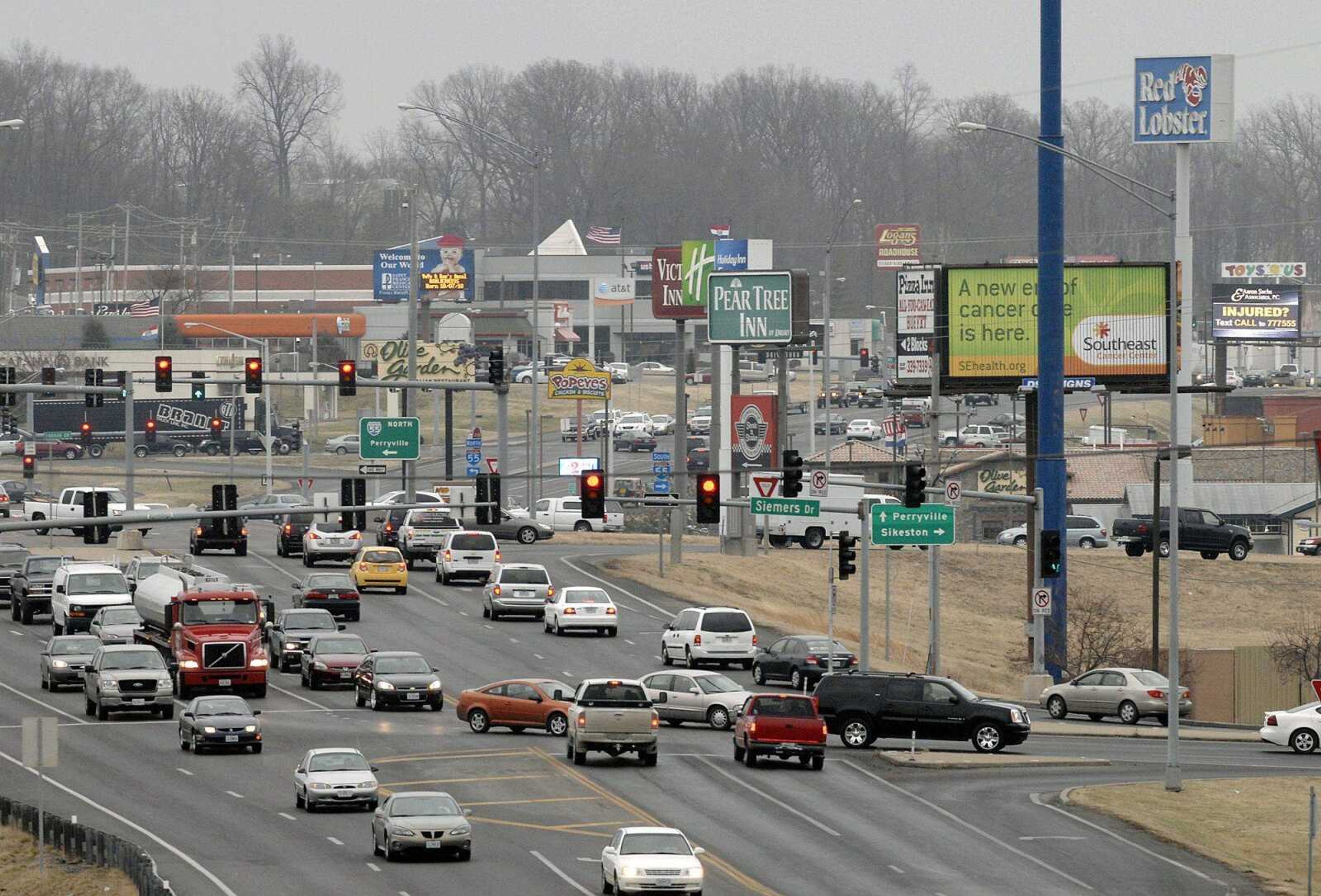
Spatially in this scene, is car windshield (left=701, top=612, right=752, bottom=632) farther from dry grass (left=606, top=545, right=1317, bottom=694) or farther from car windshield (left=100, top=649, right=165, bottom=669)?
car windshield (left=100, top=649, right=165, bottom=669)

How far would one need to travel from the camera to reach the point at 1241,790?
38.8 metres

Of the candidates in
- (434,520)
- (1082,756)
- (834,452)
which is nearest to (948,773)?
(1082,756)

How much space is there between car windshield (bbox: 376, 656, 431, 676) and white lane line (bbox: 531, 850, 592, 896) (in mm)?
15037

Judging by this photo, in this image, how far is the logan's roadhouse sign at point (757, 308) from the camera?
73.1 metres

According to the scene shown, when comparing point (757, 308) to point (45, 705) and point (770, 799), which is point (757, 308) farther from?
point (770, 799)

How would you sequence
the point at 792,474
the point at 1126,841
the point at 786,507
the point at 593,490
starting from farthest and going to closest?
the point at 786,507 < the point at 593,490 < the point at 792,474 < the point at 1126,841

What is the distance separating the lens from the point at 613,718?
39031 millimetres

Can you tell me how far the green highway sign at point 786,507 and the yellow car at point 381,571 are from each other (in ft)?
47.9

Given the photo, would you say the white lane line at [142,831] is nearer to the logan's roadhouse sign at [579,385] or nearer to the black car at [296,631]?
Answer: the black car at [296,631]

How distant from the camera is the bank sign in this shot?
102m

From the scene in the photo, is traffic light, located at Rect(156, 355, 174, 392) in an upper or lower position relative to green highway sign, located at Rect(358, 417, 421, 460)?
upper

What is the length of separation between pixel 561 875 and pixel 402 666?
56.1 ft

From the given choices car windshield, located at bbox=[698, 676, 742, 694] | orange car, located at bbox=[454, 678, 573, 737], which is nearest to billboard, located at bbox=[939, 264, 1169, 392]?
car windshield, located at bbox=[698, 676, 742, 694]

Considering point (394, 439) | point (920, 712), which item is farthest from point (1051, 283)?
point (920, 712)
